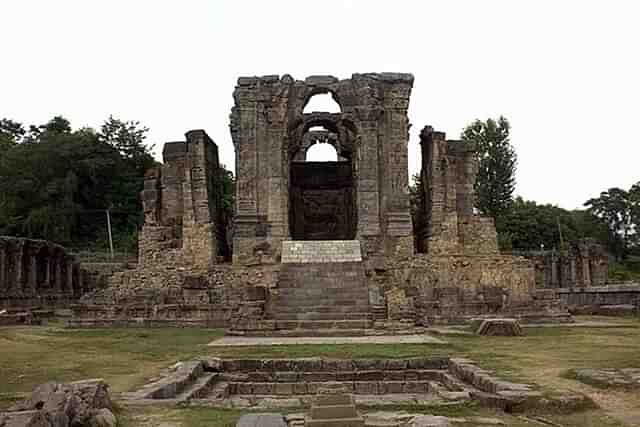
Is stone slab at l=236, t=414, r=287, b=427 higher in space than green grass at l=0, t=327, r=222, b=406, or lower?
higher

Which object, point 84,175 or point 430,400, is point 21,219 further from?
point 430,400

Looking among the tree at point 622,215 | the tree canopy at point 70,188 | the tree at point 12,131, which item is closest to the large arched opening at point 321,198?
the tree canopy at point 70,188

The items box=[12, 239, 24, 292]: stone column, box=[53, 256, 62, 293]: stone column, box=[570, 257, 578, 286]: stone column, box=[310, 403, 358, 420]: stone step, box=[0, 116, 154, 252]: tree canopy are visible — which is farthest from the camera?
box=[0, 116, 154, 252]: tree canopy

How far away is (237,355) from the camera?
14.0 m

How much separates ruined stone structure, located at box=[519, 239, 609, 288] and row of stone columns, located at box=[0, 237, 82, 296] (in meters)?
25.3

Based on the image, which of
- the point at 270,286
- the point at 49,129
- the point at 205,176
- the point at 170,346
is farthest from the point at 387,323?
the point at 49,129

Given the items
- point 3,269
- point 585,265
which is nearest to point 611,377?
point 3,269

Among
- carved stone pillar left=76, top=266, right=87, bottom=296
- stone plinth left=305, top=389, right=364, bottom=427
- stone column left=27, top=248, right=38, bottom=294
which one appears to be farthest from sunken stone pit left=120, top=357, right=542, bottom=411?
carved stone pillar left=76, top=266, right=87, bottom=296

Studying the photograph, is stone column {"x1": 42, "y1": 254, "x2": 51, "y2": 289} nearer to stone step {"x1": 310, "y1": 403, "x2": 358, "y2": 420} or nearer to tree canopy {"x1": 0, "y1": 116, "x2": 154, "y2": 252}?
tree canopy {"x1": 0, "y1": 116, "x2": 154, "y2": 252}

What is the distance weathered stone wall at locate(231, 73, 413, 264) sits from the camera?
28406mm

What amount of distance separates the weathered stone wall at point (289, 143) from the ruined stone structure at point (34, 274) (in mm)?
11467

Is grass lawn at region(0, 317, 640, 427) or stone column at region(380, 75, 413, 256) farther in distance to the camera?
stone column at region(380, 75, 413, 256)

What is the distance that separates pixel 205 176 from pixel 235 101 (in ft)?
10.2

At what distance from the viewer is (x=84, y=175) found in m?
56.7
